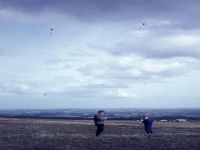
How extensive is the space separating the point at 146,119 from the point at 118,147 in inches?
392

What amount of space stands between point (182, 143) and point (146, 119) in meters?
7.41

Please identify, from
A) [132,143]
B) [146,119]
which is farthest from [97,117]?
[132,143]

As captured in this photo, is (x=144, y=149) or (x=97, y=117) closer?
(x=144, y=149)

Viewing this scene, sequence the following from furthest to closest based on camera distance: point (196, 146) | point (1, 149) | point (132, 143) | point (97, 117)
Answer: point (97, 117), point (132, 143), point (196, 146), point (1, 149)

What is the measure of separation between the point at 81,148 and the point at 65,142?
3256mm

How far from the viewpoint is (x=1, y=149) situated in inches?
820

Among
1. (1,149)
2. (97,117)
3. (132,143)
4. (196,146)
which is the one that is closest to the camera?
(1,149)

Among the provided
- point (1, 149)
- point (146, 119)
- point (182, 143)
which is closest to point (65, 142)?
point (1, 149)

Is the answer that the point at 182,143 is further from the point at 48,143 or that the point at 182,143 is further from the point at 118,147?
the point at 48,143

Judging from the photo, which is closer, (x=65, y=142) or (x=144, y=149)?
(x=144, y=149)

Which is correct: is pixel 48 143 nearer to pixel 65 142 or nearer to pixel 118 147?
pixel 65 142

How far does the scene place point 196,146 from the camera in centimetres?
2259

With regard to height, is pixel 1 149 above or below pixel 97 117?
below

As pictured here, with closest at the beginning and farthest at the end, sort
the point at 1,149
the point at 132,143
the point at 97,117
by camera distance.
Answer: the point at 1,149 < the point at 132,143 < the point at 97,117
